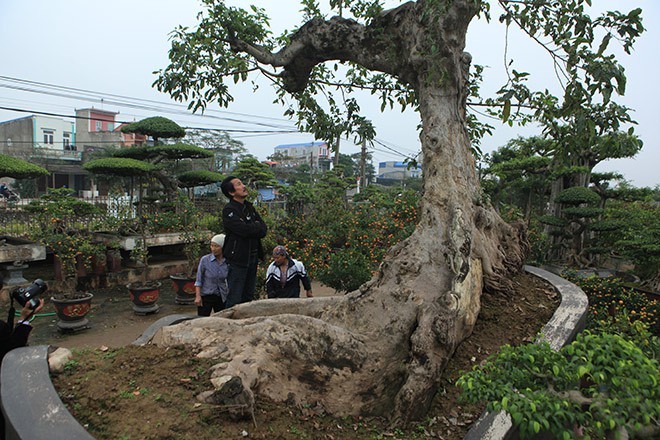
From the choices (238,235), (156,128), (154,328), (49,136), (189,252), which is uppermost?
(49,136)

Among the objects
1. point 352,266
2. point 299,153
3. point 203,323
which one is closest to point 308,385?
point 203,323

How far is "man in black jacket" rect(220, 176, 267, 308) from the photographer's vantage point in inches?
136

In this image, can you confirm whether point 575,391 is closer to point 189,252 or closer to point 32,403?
point 32,403

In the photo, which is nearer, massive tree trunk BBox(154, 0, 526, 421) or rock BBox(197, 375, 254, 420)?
rock BBox(197, 375, 254, 420)

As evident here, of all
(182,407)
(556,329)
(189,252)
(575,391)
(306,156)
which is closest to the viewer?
(575,391)

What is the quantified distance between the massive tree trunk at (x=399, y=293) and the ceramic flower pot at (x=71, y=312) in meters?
4.04

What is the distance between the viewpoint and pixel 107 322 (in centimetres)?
645

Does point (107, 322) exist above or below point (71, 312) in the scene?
below

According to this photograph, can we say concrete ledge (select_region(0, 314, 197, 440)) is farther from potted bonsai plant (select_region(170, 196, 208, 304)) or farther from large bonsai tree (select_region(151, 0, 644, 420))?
potted bonsai plant (select_region(170, 196, 208, 304))

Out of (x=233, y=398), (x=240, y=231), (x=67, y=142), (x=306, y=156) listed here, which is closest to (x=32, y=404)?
(x=233, y=398)

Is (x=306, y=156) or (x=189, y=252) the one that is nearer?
(x=189, y=252)

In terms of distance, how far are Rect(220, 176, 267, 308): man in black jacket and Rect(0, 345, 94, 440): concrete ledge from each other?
1693 millimetres

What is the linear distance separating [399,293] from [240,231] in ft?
4.55

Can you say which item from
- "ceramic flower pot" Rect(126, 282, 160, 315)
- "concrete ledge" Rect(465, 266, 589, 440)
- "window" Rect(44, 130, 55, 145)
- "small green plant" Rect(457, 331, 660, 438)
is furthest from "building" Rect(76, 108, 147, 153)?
"small green plant" Rect(457, 331, 660, 438)
